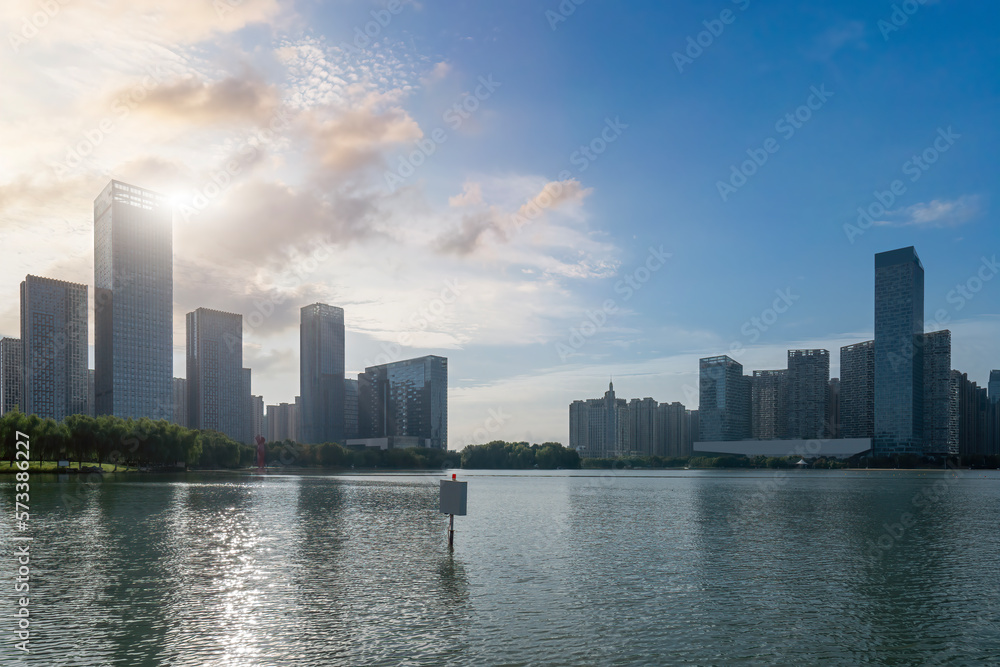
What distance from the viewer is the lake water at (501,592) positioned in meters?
24.0

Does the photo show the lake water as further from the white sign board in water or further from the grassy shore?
the grassy shore

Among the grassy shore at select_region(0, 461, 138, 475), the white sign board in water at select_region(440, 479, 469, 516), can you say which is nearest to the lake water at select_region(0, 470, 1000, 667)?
the white sign board in water at select_region(440, 479, 469, 516)

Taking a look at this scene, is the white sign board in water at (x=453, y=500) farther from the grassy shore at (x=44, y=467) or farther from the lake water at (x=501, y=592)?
the grassy shore at (x=44, y=467)

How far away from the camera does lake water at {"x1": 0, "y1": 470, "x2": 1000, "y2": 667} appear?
24.0 metres

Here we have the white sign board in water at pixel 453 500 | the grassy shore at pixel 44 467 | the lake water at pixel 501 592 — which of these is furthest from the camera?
the grassy shore at pixel 44 467

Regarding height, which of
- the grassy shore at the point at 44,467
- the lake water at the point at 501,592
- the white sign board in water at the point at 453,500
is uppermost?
the white sign board in water at the point at 453,500

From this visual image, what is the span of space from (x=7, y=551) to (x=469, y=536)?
3088cm

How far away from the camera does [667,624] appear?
1086 inches

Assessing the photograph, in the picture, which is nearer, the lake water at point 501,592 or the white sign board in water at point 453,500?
the lake water at point 501,592

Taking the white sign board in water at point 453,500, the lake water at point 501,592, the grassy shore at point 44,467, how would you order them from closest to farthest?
the lake water at point 501,592
the white sign board in water at point 453,500
the grassy shore at point 44,467

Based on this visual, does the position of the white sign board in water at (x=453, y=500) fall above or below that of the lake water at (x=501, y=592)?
above

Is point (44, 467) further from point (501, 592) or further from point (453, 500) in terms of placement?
point (501, 592)

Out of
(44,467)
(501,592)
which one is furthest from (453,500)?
(44,467)

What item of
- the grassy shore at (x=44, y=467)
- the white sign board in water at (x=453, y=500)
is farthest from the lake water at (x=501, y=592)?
the grassy shore at (x=44, y=467)
